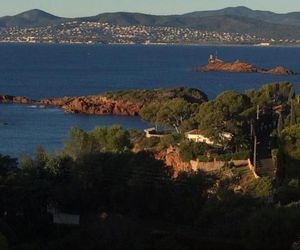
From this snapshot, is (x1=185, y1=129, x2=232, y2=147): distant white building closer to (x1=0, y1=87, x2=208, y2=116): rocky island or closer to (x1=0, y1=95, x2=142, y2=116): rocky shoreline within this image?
(x1=0, y1=87, x2=208, y2=116): rocky island

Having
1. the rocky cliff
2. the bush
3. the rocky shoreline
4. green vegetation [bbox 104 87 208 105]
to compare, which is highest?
the bush

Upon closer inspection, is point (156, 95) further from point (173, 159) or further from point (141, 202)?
point (141, 202)

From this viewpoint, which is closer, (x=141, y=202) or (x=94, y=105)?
(x=141, y=202)

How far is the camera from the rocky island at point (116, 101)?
169 ft

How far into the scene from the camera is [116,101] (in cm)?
5328

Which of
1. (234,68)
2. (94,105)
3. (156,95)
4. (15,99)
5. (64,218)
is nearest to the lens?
(64,218)

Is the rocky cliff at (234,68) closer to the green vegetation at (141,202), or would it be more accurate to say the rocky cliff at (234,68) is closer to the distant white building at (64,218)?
the green vegetation at (141,202)

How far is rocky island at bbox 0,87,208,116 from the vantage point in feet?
169

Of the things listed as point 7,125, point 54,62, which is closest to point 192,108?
point 7,125

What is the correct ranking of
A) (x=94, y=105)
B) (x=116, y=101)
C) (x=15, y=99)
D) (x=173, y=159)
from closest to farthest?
(x=173, y=159) → (x=94, y=105) → (x=116, y=101) → (x=15, y=99)

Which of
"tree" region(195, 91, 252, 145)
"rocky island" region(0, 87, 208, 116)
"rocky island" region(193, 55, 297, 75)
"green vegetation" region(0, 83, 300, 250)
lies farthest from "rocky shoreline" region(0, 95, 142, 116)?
"rocky island" region(193, 55, 297, 75)

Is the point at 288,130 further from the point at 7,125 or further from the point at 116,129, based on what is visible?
the point at 7,125

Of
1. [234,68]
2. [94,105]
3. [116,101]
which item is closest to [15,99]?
[94,105]

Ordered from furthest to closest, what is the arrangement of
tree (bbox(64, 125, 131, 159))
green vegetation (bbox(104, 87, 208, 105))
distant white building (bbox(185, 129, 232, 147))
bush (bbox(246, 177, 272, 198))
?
1. green vegetation (bbox(104, 87, 208, 105))
2. distant white building (bbox(185, 129, 232, 147))
3. tree (bbox(64, 125, 131, 159))
4. bush (bbox(246, 177, 272, 198))
